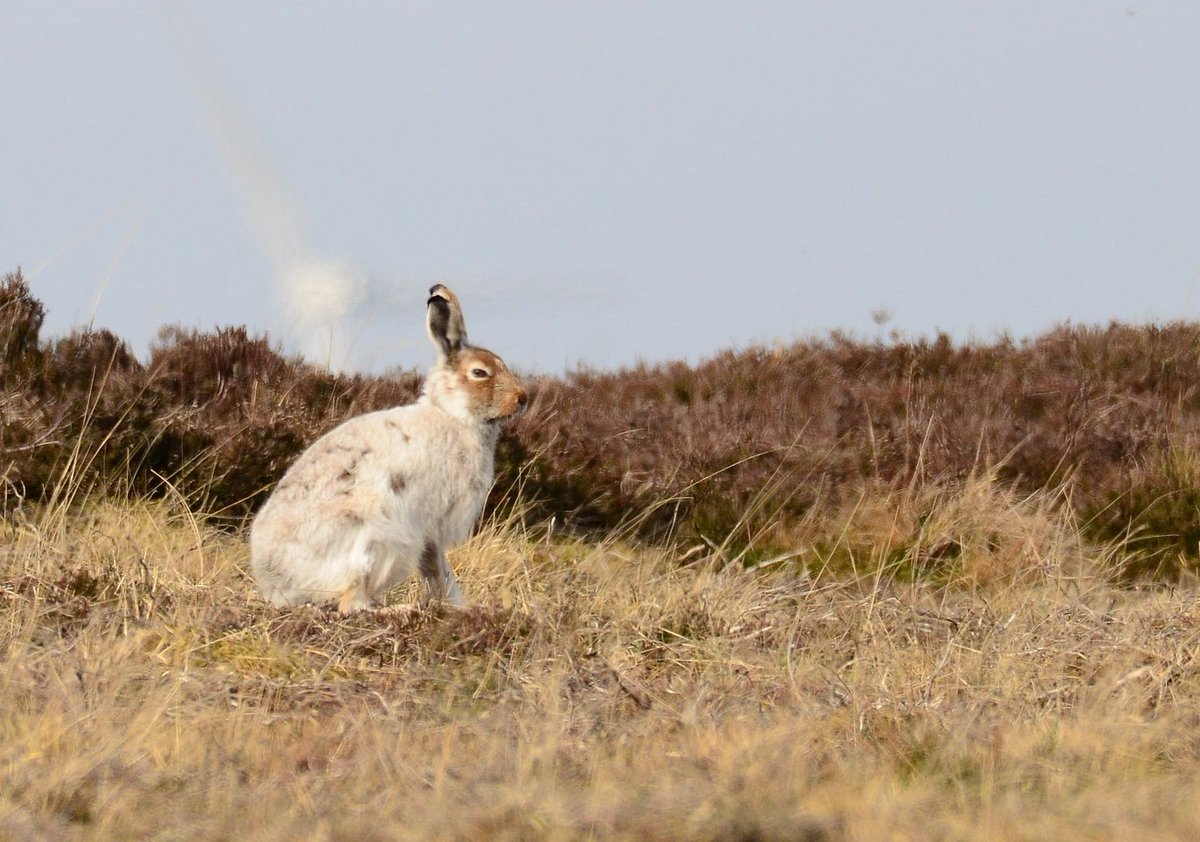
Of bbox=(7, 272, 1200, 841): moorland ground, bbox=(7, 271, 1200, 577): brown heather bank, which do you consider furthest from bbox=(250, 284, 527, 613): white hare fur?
bbox=(7, 271, 1200, 577): brown heather bank

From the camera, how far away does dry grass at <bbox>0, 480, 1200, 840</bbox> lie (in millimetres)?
3680

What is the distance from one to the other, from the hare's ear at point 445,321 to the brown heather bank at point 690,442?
2.62 metres

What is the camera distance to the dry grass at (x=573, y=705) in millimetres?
3680

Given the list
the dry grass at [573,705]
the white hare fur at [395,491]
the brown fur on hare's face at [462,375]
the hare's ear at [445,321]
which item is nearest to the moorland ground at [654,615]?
the dry grass at [573,705]

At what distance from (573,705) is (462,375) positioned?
→ 2103 millimetres

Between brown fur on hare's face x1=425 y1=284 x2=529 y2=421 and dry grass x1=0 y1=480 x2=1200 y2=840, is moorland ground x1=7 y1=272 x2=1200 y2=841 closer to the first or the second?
dry grass x1=0 y1=480 x2=1200 y2=840

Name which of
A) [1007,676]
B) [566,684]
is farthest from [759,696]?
[1007,676]

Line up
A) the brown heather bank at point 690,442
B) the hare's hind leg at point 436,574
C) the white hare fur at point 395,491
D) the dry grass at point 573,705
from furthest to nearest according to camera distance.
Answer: the brown heather bank at point 690,442 → the hare's hind leg at point 436,574 → the white hare fur at point 395,491 → the dry grass at point 573,705

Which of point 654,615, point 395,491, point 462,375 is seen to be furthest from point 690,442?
point 395,491

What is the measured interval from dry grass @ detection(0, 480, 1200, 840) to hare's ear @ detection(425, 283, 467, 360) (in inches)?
47.6

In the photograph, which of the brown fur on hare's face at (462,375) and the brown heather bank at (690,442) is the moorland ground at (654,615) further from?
the brown fur on hare's face at (462,375)

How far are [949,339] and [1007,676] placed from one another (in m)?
7.86

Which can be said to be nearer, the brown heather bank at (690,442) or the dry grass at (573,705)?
the dry grass at (573,705)

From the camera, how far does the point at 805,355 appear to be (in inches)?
513
